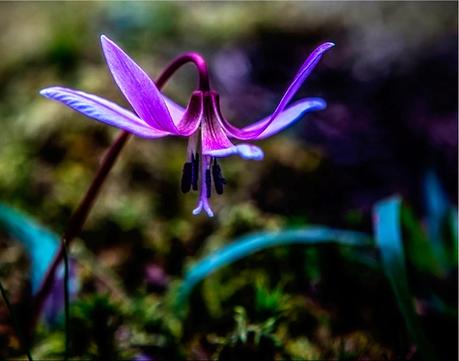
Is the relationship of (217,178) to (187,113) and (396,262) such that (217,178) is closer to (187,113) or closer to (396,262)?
(187,113)

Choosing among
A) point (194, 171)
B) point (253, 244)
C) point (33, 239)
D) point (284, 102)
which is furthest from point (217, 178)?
point (33, 239)

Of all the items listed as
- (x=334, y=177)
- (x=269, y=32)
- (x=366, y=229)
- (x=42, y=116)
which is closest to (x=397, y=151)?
(x=334, y=177)

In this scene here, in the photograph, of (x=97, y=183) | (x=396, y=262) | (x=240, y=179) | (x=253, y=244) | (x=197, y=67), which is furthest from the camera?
(x=240, y=179)

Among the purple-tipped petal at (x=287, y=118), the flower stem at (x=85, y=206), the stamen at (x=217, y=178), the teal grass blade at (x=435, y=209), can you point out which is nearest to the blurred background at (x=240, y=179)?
the teal grass blade at (x=435, y=209)

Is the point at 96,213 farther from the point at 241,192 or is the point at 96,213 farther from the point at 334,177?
the point at 334,177

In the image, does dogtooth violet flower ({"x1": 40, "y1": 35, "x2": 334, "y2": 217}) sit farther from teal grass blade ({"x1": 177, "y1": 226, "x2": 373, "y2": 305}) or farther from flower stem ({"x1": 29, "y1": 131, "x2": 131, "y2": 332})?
teal grass blade ({"x1": 177, "y1": 226, "x2": 373, "y2": 305})

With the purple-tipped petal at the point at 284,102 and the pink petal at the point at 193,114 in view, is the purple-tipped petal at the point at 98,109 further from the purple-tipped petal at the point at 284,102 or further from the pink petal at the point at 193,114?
the purple-tipped petal at the point at 284,102

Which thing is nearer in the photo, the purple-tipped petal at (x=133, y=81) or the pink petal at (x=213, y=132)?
the purple-tipped petal at (x=133, y=81)

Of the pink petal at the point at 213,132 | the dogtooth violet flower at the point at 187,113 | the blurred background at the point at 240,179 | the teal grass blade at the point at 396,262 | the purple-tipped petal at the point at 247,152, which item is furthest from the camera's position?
the blurred background at the point at 240,179

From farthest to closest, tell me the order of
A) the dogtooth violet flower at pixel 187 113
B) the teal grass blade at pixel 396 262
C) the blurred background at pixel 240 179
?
the blurred background at pixel 240 179
the teal grass blade at pixel 396 262
the dogtooth violet flower at pixel 187 113
